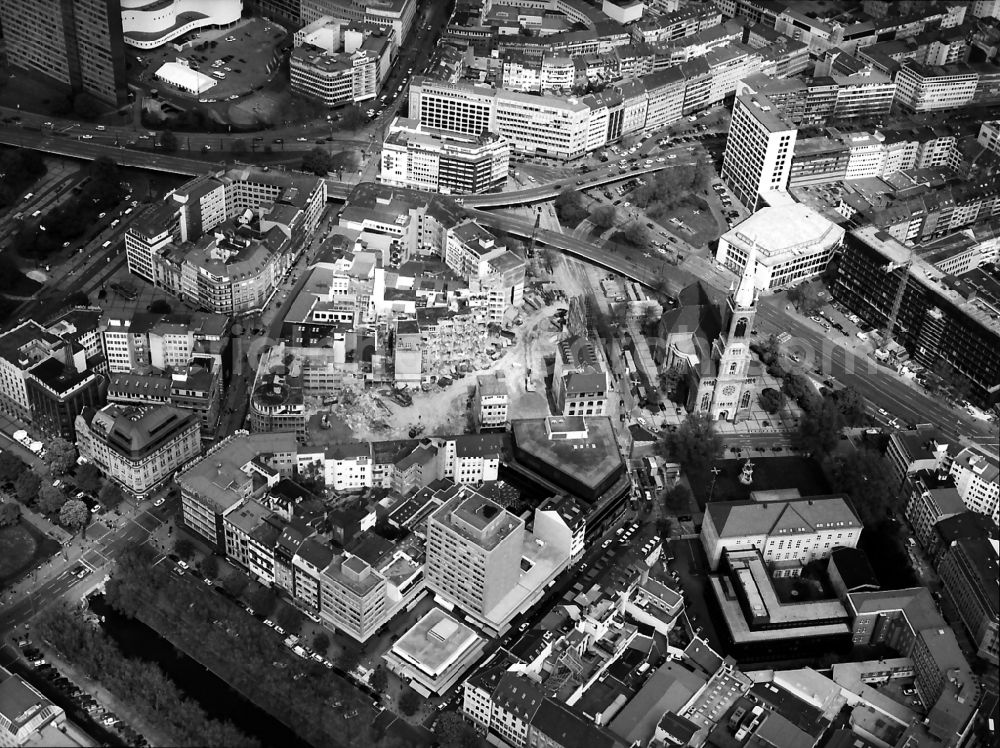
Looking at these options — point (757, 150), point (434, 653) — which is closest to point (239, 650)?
point (434, 653)

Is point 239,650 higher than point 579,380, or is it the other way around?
point 579,380

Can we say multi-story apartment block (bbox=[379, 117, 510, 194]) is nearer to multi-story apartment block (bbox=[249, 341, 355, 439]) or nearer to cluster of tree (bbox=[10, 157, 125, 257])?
cluster of tree (bbox=[10, 157, 125, 257])

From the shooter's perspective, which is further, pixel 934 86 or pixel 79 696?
pixel 934 86

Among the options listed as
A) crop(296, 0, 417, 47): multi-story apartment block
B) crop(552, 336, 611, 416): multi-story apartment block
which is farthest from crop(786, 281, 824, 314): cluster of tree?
crop(296, 0, 417, 47): multi-story apartment block

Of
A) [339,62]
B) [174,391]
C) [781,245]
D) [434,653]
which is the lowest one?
[434,653]

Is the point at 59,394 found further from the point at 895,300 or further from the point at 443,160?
the point at 895,300

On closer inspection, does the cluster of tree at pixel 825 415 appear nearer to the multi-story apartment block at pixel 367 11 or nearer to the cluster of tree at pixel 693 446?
the cluster of tree at pixel 693 446

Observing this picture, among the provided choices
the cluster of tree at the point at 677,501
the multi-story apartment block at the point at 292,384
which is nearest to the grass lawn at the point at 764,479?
the cluster of tree at the point at 677,501

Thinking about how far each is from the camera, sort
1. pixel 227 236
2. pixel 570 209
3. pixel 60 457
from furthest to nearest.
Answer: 1. pixel 570 209
2. pixel 227 236
3. pixel 60 457
